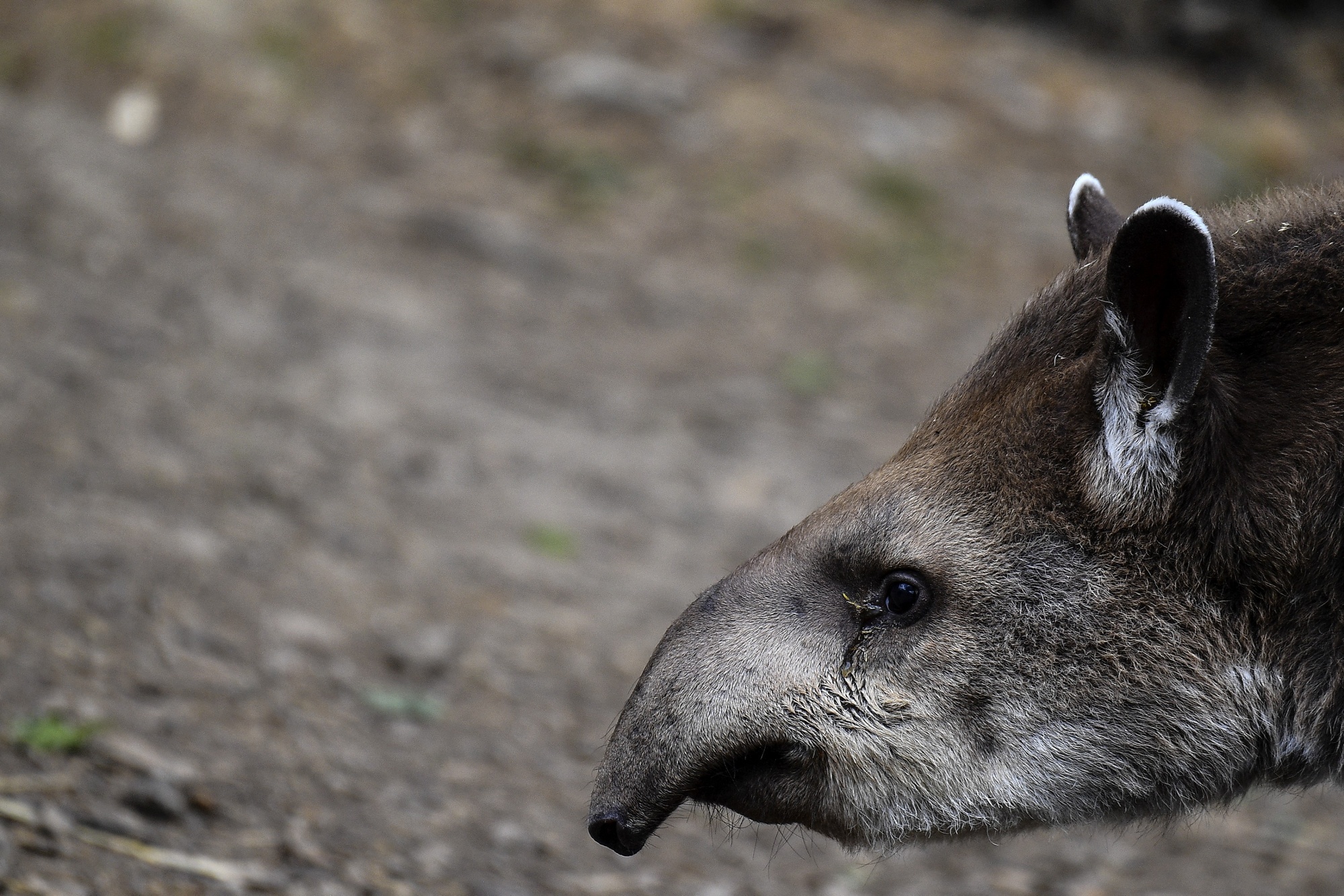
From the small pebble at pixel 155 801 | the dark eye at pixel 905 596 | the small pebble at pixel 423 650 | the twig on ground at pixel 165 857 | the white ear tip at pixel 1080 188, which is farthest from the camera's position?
the small pebble at pixel 423 650

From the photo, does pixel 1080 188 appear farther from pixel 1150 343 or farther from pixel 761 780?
pixel 761 780

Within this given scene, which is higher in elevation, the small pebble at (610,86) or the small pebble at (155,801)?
the small pebble at (610,86)

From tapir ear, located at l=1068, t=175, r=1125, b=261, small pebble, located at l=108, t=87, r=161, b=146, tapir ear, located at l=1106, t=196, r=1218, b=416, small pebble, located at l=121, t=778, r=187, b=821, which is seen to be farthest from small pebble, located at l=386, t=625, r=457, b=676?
small pebble, located at l=108, t=87, r=161, b=146

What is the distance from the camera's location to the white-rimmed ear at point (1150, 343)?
3006mm

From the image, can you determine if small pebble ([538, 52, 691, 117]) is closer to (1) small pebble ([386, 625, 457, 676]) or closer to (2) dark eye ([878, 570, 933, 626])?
(1) small pebble ([386, 625, 457, 676])

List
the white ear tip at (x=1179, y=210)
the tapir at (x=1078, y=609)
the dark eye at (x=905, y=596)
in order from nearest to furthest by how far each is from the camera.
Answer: the white ear tip at (x=1179, y=210) → the tapir at (x=1078, y=609) → the dark eye at (x=905, y=596)

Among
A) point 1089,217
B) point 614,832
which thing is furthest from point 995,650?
point 1089,217

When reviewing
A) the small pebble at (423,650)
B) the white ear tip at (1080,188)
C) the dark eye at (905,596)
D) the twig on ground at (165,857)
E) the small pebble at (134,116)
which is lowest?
the small pebble at (423,650)

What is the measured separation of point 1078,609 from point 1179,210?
104 centimetres

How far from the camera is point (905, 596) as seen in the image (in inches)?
136

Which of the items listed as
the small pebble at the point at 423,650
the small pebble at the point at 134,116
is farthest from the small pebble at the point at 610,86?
the small pebble at the point at 423,650

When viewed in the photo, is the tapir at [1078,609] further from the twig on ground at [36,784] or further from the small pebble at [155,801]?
the twig on ground at [36,784]

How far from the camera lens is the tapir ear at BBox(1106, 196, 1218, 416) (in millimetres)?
2990

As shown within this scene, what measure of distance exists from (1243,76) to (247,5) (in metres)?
10.4
